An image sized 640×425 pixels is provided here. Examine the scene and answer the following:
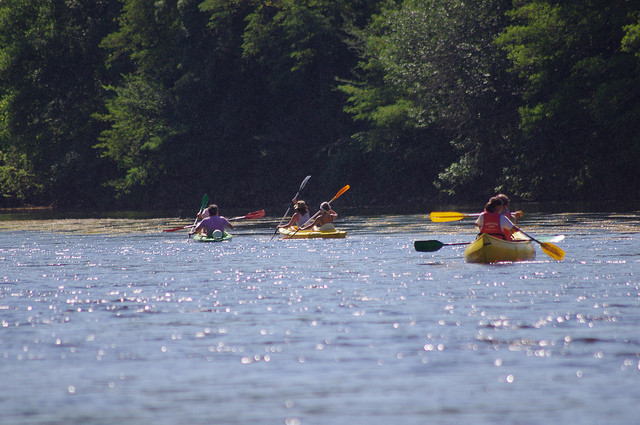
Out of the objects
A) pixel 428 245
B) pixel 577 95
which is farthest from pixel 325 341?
pixel 577 95

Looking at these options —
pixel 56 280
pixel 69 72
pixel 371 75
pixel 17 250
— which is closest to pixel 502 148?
pixel 371 75

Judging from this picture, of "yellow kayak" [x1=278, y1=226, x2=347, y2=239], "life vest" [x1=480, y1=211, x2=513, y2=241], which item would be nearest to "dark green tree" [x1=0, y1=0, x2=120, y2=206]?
"yellow kayak" [x1=278, y1=226, x2=347, y2=239]

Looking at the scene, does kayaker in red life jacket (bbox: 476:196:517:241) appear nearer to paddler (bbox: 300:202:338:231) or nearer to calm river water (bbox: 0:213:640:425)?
calm river water (bbox: 0:213:640:425)

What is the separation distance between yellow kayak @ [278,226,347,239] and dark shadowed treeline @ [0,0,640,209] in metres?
13.6

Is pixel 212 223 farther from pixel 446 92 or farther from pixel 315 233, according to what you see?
pixel 446 92

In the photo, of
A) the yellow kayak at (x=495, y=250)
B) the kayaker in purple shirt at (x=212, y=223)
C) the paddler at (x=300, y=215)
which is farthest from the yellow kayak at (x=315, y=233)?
the yellow kayak at (x=495, y=250)

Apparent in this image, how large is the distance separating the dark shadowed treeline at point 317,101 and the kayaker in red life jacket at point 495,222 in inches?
680

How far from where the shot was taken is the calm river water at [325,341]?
265 inches

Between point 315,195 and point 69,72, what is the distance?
62.1ft

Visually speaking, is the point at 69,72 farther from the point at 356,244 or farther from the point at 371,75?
the point at 356,244

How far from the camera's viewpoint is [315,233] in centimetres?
2462

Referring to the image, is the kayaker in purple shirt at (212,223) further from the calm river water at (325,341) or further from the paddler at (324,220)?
the calm river water at (325,341)

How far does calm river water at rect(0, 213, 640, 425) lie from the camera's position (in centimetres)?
672

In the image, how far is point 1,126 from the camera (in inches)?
2370
